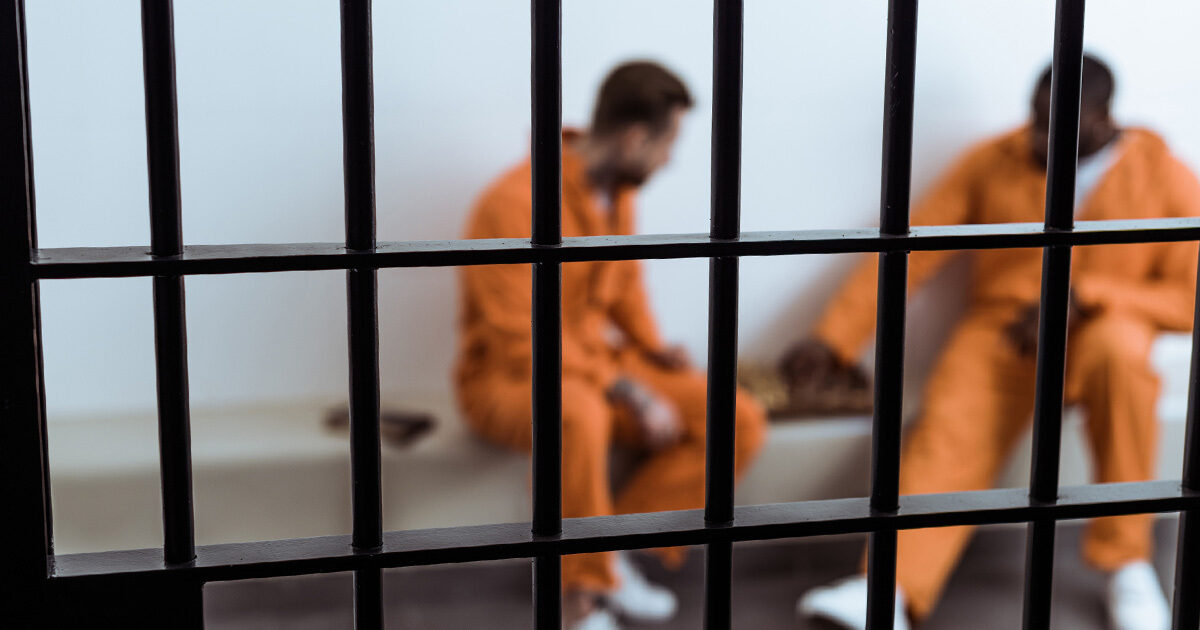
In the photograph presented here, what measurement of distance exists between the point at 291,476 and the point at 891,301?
72.9 inches

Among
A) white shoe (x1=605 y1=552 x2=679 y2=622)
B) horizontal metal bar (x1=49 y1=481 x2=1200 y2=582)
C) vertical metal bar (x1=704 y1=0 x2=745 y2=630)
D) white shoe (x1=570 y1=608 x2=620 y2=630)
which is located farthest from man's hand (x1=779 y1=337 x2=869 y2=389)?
vertical metal bar (x1=704 y1=0 x2=745 y2=630)

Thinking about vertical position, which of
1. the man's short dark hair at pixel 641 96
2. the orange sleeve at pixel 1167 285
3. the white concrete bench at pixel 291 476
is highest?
the man's short dark hair at pixel 641 96

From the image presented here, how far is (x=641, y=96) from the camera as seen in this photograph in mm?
2170

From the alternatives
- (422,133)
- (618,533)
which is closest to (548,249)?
(618,533)

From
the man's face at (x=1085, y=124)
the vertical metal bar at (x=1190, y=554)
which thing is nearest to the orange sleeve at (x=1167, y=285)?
the man's face at (x=1085, y=124)

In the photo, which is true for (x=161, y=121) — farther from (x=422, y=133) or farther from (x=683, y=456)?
(x=422, y=133)

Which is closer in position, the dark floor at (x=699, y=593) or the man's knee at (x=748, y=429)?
the dark floor at (x=699, y=593)

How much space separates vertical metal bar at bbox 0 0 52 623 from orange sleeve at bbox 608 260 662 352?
1.91 metres

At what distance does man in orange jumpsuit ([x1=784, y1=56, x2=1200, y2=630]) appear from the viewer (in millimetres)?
2205

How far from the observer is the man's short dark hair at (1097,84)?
226cm

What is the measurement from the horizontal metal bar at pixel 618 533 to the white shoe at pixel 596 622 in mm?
1499

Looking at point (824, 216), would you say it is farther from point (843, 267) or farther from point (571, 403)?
point (571, 403)

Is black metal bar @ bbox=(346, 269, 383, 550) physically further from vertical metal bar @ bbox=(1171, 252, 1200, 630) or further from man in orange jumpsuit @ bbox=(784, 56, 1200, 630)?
man in orange jumpsuit @ bbox=(784, 56, 1200, 630)

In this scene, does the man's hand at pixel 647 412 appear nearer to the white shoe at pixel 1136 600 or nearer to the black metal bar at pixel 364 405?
the white shoe at pixel 1136 600
